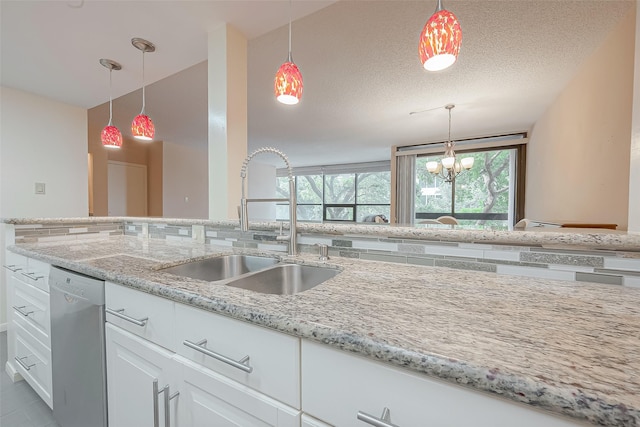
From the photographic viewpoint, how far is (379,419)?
46 cm

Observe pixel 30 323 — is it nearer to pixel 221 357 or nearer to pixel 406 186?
pixel 221 357

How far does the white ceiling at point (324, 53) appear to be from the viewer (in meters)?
1.68

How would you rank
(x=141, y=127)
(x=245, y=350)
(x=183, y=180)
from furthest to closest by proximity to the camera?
(x=183, y=180) < (x=141, y=127) < (x=245, y=350)

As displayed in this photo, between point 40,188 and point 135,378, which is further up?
point 40,188

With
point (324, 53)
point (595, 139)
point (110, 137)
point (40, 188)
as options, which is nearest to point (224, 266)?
point (110, 137)

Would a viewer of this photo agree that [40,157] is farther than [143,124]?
Yes

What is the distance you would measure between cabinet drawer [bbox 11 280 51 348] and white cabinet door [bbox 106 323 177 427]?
596 mm

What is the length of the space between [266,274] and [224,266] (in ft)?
1.15

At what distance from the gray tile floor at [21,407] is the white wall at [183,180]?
402 cm

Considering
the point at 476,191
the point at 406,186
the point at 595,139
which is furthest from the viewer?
the point at 406,186

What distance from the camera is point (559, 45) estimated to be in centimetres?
218

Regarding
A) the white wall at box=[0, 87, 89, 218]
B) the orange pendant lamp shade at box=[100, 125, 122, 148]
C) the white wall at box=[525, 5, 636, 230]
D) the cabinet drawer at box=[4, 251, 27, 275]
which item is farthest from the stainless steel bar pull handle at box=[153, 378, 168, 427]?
the white wall at box=[0, 87, 89, 218]

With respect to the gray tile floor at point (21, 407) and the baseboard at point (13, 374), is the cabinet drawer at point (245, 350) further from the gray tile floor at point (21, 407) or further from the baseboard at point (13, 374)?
the baseboard at point (13, 374)

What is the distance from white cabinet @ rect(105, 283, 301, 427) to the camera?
1.91 ft
